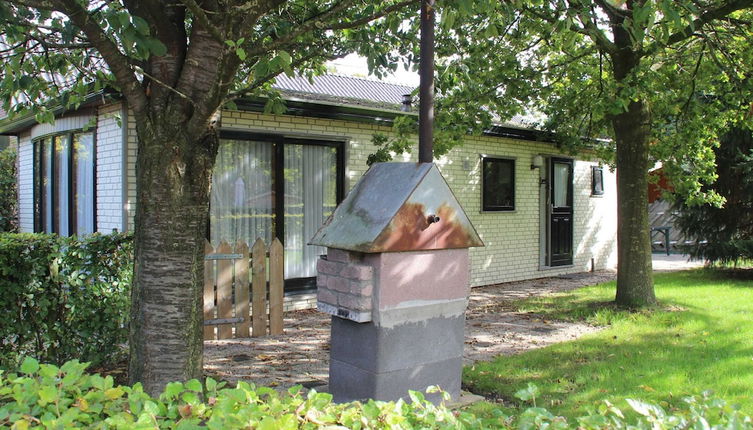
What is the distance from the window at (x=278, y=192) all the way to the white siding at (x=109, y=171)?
124 centimetres

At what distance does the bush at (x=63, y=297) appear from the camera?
19.3 feet

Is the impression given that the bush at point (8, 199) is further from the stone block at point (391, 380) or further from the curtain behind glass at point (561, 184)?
the curtain behind glass at point (561, 184)

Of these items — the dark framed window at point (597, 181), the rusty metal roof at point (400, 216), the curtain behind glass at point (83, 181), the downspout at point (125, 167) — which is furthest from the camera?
Result: the dark framed window at point (597, 181)

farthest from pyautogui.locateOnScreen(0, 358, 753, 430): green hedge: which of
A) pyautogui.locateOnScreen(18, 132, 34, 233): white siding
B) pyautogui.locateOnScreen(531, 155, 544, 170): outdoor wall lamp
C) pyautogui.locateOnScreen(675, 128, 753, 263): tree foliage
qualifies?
pyautogui.locateOnScreen(675, 128, 753, 263): tree foliage

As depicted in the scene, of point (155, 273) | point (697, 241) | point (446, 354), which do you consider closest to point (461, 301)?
point (446, 354)

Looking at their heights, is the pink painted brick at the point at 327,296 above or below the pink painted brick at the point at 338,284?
below

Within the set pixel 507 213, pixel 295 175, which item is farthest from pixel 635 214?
pixel 295 175

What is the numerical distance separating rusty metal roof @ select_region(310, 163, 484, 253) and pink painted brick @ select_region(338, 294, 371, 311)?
349 millimetres

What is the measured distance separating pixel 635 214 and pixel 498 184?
4135mm

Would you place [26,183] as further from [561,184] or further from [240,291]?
[561,184]

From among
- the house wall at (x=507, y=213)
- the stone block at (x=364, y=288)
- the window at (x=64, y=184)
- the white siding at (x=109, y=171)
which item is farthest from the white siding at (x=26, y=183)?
the stone block at (x=364, y=288)

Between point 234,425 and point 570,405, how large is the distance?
3.79 metres

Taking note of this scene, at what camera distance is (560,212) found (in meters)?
15.0

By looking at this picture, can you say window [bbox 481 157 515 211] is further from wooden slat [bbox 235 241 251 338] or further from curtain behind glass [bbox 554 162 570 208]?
wooden slat [bbox 235 241 251 338]
